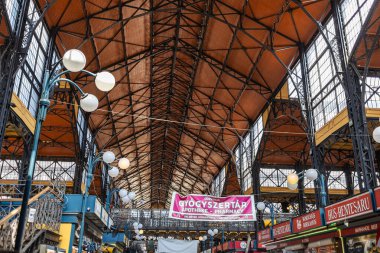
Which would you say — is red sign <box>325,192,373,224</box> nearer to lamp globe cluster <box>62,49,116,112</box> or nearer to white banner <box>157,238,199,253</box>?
lamp globe cluster <box>62,49,116,112</box>

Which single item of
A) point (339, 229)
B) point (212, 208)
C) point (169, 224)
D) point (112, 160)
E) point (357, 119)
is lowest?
point (339, 229)

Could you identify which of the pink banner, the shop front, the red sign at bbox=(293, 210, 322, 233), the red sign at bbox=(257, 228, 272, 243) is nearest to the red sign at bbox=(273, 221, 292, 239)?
the shop front

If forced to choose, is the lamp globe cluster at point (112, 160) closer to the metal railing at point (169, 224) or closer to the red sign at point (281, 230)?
the red sign at point (281, 230)

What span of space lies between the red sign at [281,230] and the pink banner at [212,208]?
10.2ft

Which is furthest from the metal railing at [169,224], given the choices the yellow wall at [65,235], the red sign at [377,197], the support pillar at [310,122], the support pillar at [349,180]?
the red sign at [377,197]

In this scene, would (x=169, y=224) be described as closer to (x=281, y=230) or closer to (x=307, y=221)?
(x=281, y=230)

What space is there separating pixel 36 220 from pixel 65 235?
11.6ft

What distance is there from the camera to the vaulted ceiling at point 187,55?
1983cm

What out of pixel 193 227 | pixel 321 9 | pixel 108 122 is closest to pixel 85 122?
pixel 108 122

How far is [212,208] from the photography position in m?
14.0

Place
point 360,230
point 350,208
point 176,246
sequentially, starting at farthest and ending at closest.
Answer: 1. point 176,246
2. point 360,230
3. point 350,208

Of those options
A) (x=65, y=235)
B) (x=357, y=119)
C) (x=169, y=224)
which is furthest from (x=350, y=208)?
(x=169, y=224)

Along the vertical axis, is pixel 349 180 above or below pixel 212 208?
above

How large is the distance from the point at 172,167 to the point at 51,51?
30590 mm
